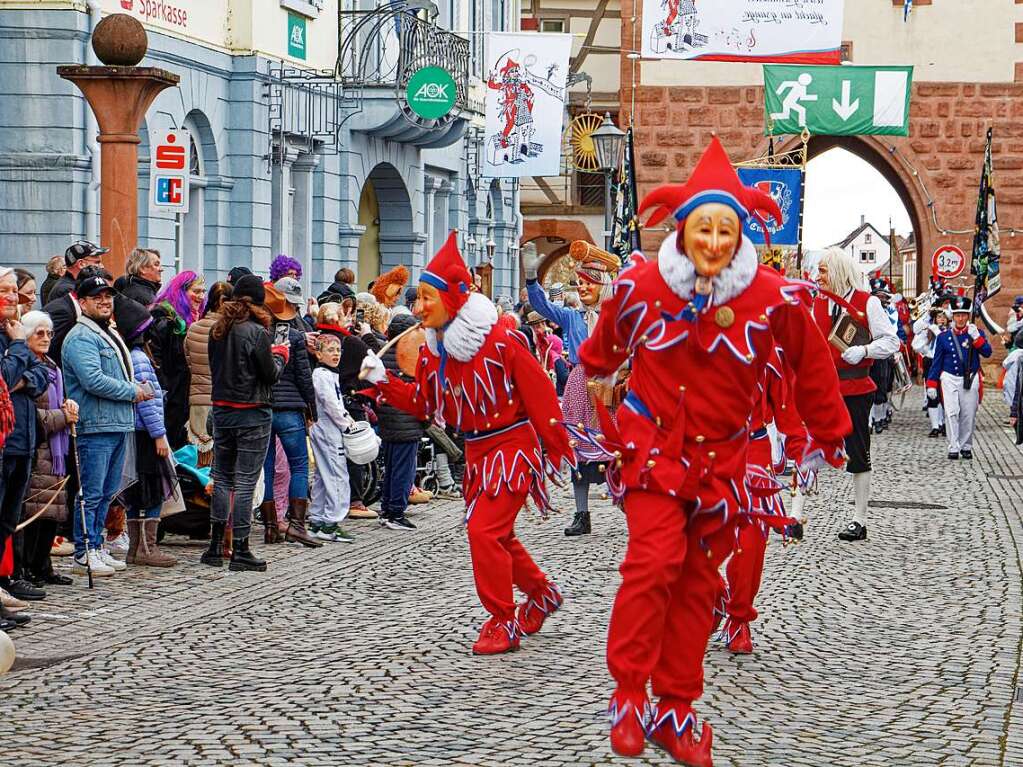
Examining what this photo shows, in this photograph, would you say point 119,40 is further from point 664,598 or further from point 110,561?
point 664,598

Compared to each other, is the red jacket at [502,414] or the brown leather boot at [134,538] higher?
the red jacket at [502,414]

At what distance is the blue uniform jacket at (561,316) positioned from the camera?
36.6 feet

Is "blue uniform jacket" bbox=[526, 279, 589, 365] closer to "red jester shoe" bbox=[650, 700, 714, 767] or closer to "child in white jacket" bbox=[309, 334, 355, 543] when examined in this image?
"child in white jacket" bbox=[309, 334, 355, 543]

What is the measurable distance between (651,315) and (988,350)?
670 inches

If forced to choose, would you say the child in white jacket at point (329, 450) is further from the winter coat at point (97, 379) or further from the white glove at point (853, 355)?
the white glove at point (853, 355)

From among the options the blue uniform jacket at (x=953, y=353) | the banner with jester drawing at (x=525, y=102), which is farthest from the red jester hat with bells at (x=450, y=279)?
the banner with jester drawing at (x=525, y=102)

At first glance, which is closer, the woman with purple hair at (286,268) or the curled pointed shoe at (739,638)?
the curled pointed shoe at (739,638)

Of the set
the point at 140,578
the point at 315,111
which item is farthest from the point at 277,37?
the point at 140,578

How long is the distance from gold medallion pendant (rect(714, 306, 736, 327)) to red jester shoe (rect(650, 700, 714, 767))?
1.31 metres

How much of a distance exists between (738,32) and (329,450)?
55.9 feet

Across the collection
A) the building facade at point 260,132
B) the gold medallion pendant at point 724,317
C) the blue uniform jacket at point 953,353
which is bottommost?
the blue uniform jacket at point 953,353

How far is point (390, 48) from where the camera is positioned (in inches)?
1085

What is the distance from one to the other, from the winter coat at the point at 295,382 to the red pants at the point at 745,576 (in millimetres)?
4552

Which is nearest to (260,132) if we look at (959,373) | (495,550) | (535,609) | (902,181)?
(959,373)
